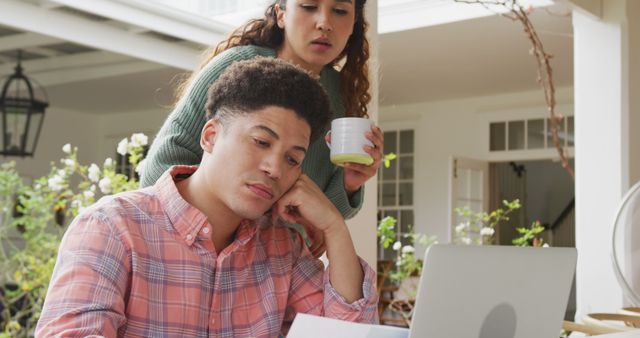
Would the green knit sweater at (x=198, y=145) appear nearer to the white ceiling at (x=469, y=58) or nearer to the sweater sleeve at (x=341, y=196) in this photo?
the sweater sleeve at (x=341, y=196)

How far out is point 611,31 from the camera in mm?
4434

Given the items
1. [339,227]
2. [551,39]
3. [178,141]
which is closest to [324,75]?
[178,141]

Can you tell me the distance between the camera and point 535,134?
929 centimetres

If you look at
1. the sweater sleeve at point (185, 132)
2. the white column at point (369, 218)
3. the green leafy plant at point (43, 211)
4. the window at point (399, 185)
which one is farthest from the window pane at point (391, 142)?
the sweater sleeve at point (185, 132)

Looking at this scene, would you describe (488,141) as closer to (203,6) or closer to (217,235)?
(203,6)

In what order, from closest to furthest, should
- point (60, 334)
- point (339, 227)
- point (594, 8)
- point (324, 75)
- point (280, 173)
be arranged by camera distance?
point (60, 334) → point (280, 173) → point (339, 227) → point (324, 75) → point (594, 8)

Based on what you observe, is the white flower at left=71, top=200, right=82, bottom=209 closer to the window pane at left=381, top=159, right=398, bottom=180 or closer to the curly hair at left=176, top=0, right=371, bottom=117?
the curly hair at left=176, top=0, right=371, bottom=117

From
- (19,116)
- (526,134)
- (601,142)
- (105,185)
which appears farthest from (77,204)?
(526,134)

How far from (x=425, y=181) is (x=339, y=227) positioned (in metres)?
8.65

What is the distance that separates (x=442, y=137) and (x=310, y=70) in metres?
8.29

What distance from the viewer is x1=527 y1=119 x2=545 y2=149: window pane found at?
9.25 metres

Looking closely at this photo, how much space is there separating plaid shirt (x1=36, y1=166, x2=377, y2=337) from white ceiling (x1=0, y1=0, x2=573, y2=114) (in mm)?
4374

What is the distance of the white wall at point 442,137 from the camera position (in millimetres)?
9562

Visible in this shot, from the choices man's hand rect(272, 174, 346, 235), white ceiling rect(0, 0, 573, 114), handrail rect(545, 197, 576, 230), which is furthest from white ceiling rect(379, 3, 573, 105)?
man's hand rect(272, 174, 346, 235)
